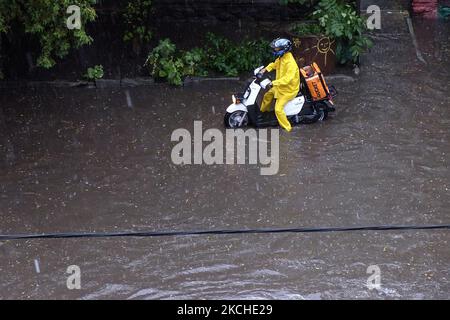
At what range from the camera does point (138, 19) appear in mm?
13516

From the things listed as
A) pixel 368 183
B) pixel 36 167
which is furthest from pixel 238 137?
pixel 36 167

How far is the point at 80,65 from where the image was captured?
13.6 metres

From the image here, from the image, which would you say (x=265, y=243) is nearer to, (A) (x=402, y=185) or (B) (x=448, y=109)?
(A) (x=402, y=185)

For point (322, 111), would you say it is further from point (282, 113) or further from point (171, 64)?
point (171, 64)

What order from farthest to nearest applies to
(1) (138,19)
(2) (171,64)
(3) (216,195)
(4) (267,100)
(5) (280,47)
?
(1) (138,19)
(2) (171,64)
(4) (267,100)
(5) (280,47)
(3) (216,195)

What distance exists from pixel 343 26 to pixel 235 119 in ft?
9.88

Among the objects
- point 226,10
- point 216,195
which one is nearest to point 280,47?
point 216,195

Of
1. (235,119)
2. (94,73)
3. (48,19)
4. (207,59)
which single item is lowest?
(235,119)

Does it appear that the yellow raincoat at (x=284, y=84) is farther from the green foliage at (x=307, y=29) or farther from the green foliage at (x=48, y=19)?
the green foliage at (x=48, y=19)

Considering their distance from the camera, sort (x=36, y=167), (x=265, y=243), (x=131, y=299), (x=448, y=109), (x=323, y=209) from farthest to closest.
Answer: (x=448, y=109) → (x=36, y=167) → (x=323, y=209) → (x=265, y=243) → (x=131, y=299)

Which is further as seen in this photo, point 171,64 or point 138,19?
point 138,19

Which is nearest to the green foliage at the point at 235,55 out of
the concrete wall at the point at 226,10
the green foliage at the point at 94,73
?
the concrete wall at the point at 226,10

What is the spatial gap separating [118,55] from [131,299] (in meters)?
7.39

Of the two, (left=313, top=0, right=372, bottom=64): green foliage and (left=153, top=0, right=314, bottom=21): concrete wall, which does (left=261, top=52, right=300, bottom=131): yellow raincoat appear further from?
(left=153, top=0, right=314, bottom=21): concrete wall
